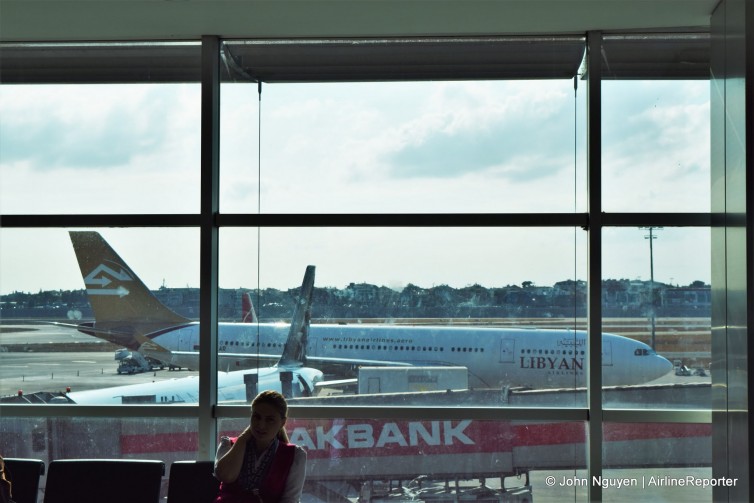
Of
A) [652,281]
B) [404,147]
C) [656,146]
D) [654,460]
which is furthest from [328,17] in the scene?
[654,460]

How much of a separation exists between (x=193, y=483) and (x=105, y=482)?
0.47 meters

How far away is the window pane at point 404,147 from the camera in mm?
4945

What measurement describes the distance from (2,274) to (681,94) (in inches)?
176

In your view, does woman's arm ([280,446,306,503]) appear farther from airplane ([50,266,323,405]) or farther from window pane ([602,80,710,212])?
window pane ([602,80,710,212])

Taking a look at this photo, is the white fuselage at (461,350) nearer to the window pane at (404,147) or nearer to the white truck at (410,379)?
the white truck at (410,379)

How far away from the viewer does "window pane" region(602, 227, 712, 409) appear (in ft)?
15.9

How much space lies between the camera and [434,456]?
16.2 feet

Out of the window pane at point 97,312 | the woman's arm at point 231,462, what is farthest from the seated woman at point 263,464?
the window pane at point 97,312

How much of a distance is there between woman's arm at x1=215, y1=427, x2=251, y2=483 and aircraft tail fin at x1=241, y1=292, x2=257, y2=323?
4.86ft

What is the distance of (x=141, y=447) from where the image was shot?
5.06 meters

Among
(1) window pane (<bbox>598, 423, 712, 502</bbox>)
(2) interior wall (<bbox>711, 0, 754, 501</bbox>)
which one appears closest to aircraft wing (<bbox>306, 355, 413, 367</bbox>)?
(1) window pane (<bbox>598, 423, 712, 502</bbox>)

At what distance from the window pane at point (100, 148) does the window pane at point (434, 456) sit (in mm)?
1764

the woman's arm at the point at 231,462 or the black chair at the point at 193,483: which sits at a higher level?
the woman's arm at the point at 231,462

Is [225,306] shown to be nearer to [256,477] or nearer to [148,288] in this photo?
[148,288]
